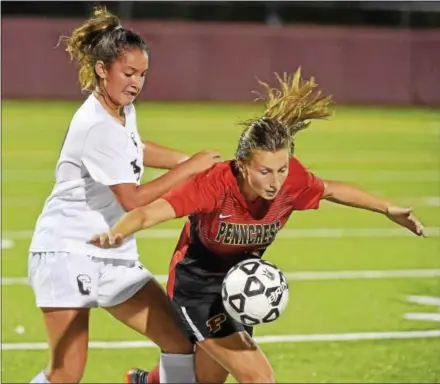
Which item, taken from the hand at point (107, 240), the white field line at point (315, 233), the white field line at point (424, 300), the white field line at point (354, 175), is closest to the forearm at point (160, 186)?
the hand at point (107, 240)

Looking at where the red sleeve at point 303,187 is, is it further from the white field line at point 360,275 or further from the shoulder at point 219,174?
the white field line at point 360,275

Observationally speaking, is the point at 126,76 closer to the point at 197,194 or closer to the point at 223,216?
the point at 197,194

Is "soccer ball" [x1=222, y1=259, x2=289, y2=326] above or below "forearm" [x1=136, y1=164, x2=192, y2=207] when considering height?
below

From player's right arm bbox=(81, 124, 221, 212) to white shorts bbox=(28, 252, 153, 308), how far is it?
38cm

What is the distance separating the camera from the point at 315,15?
33.6 m

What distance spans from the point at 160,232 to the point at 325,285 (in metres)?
3.30

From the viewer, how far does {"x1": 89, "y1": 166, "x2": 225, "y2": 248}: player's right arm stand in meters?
5.20

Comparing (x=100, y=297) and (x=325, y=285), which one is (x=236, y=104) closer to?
(x=325, y=285)

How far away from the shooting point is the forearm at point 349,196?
5.79 m

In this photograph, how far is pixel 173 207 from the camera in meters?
5.32

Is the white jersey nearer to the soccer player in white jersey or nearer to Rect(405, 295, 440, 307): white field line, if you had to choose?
the soccer player in white jersey

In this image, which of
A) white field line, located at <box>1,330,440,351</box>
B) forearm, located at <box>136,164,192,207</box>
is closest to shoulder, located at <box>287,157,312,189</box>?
forearm, located at <box>136,164,192,207</box>

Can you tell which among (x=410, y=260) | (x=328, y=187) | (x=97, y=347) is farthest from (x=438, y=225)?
(x=328, y=187)

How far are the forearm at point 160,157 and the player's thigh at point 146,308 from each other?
695mm
